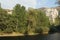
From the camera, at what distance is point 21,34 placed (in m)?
102

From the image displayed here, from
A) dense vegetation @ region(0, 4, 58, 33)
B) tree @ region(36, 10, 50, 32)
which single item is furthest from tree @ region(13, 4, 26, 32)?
tree @ region(36, 10, 50, 32)

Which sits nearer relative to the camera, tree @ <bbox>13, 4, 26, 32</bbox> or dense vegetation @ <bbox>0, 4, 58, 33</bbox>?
dense vegetation @ <bbox>0, 4, 58, 33</bbox>

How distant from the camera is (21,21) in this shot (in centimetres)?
10538

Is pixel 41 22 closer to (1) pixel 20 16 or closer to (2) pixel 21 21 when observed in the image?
(2) pixel 21 21

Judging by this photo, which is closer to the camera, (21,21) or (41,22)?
(21,21)

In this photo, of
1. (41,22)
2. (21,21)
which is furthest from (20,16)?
(41,22)

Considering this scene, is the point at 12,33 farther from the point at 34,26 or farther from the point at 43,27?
the point at 43,27

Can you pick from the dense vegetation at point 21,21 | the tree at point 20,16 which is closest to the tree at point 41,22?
the dense vegetation at point 21,21

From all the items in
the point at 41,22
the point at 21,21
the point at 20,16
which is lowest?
the point at 41,22

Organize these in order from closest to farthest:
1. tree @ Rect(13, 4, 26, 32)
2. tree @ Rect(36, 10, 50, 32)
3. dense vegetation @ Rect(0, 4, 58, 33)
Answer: dense vegetation @ Rect(0, 4, 58, 33) → tree @ Rect(13, 4, 26, 32) → tree @ Rect(36, 10, 50, 32)

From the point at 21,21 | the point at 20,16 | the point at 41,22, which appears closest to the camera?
the point at 21,21

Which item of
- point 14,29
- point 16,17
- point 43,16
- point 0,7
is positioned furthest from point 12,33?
point 43,16

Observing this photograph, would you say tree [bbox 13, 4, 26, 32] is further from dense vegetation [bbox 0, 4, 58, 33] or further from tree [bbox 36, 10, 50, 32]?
tree [bbox 36, 10, 50, 32]

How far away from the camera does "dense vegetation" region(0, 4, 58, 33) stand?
326 ft
